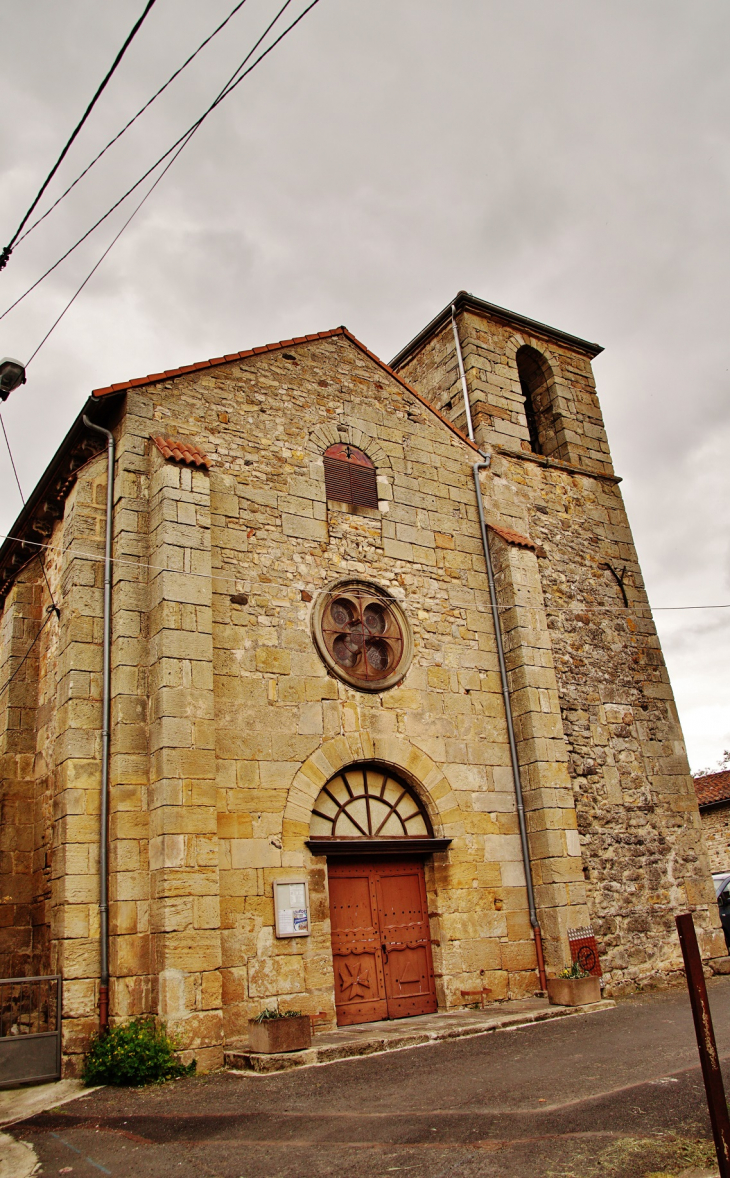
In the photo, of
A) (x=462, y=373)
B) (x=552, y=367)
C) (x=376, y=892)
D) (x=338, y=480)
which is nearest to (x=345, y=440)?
(x=338, y=480)

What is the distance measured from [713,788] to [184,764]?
55.0 feet

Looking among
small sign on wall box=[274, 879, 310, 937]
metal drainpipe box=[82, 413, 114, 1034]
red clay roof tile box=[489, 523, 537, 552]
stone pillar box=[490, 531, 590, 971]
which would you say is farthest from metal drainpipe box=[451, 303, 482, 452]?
small sign on wall box=[274, 879, 310, 937]

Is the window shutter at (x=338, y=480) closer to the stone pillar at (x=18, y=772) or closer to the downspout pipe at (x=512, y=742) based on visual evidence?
the downspout pipe at (x=512, y=742)

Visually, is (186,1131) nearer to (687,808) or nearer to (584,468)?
(687,808)

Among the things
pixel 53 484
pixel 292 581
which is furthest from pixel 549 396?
pixel 53 484

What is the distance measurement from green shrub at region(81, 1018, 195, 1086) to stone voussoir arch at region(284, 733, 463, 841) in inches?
87.4

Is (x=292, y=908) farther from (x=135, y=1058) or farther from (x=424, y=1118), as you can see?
(x=424, y=1118)

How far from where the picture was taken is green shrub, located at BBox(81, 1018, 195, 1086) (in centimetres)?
695

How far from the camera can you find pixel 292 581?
988cm

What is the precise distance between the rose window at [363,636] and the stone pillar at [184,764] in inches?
65.0

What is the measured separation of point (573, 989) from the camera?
909cm

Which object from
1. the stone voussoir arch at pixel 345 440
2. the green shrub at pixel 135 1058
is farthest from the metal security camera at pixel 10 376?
the green shrub at pixel 135 1058

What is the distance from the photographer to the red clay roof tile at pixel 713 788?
19.9 metres

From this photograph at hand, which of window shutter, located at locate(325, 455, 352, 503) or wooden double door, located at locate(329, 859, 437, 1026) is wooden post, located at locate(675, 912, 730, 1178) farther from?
window shutter, located at locate(325, 455, 352, 503)
